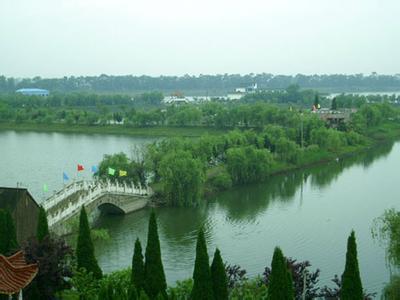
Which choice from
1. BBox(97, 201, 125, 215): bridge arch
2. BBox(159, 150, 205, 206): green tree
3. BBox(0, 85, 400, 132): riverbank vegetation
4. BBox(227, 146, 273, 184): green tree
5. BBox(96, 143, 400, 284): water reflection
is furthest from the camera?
BBox(0, 85, 400, 132): riverbank vegetation

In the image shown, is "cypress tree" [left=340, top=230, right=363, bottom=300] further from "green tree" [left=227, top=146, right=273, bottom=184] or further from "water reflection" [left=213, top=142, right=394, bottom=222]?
"green tree" [left=227, top=146, right=273, bottom=184]

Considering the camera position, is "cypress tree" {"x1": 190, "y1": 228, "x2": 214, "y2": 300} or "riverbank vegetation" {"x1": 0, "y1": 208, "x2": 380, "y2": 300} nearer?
"cypress tree" {"x1": 190, "y1": 228, "x2": 214, "y2": 300}

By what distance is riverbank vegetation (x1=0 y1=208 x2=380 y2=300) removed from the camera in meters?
15.5

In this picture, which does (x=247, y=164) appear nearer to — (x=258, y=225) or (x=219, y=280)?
(x=258, y=225)

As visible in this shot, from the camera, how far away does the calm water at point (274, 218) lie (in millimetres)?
25438

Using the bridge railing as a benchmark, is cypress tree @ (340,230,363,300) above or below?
above

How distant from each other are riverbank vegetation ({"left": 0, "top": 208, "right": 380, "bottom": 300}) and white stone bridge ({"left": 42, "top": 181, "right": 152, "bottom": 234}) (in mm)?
9228

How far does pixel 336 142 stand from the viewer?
54094 millimetres

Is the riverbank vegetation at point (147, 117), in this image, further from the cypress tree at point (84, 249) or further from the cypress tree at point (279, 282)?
the cypress tree at point (279, 282)

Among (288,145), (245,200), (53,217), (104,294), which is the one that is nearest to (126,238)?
(53,217)

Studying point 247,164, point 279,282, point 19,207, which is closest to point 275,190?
point 247,164

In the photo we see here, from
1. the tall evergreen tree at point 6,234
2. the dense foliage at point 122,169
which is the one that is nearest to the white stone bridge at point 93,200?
the dense foliage at point 122,169

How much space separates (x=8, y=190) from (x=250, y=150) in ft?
74.6

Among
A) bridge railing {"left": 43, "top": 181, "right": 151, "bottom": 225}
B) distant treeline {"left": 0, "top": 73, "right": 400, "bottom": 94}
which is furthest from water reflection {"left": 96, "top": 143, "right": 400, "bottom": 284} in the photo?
distant treeline {"left": 0, "top": 73, "right": 400, "bottom": 94}
